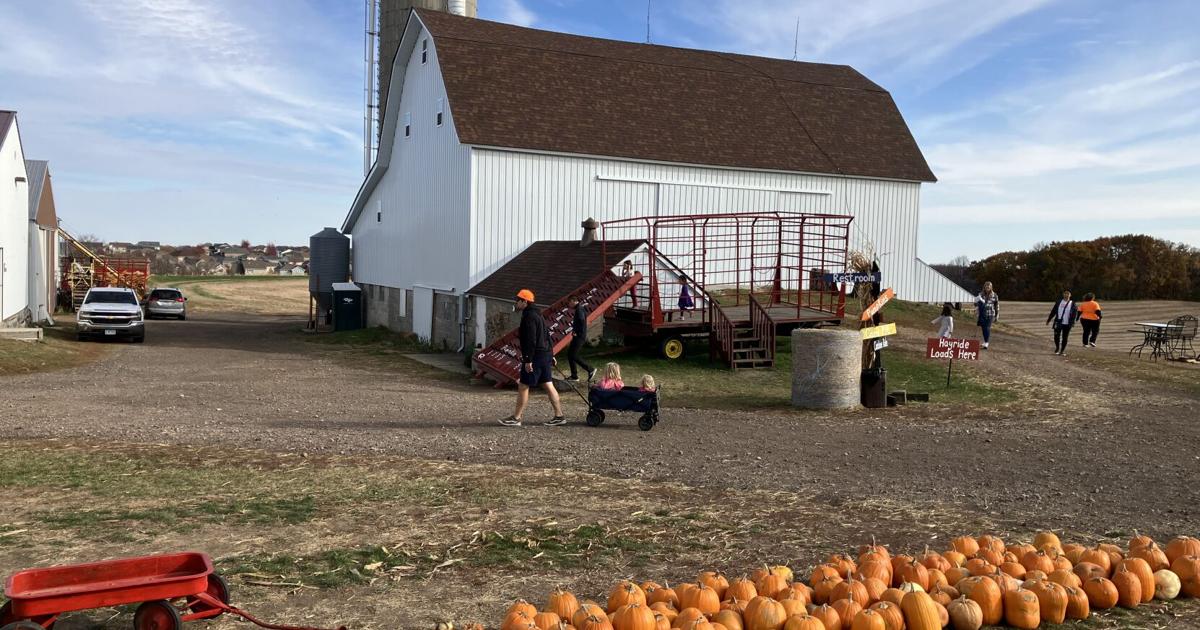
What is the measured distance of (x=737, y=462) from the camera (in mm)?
10414

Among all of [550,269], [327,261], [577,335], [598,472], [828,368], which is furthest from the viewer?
[327,261]

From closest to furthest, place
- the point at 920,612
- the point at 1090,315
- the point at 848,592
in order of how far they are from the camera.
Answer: the point at 920,612, the point at 848,592, the point at 1090,315

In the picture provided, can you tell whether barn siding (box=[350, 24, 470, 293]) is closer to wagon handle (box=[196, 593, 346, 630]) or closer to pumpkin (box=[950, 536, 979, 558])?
pumpkin (box=[950, 536, 979, 558])

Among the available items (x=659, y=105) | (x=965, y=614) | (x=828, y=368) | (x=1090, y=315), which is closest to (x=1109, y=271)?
(x=1090, y=315)

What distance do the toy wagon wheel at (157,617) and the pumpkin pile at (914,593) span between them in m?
1.86

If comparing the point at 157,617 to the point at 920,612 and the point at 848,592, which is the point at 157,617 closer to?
the point at 848,592

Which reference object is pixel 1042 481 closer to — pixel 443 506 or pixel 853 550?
pixel 853 550

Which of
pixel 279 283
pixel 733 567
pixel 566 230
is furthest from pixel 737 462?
pixel 279 283

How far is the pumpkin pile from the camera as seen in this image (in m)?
4.95

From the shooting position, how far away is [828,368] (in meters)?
15.1

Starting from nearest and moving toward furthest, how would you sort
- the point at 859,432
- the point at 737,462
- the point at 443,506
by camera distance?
the point at 443,506
the point at 737,462
the point at 859,432

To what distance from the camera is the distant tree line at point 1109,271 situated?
42.6 meters

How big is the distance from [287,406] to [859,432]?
8.57m

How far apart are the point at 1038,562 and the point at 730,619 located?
221 centimetres
